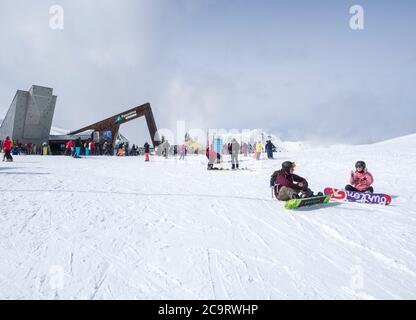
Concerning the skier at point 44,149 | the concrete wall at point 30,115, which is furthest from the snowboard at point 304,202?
the concrete wall at point 30,115

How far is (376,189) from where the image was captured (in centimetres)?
973

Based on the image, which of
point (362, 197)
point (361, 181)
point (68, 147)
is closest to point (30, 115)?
point (68, 147)

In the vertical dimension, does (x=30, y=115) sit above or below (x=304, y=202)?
above

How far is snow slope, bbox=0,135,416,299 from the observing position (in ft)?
9.32

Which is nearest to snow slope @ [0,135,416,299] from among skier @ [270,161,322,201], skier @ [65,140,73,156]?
skier @ [270,161,322,201]

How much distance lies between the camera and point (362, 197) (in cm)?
714

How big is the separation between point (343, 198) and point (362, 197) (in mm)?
455

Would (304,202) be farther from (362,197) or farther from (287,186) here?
(362,197)

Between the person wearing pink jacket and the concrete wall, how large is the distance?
28303 mm
